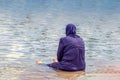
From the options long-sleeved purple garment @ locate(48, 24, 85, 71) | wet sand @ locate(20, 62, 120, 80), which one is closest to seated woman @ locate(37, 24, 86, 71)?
long-sleeved purple garment @ locate(48, 24, 85, 71)

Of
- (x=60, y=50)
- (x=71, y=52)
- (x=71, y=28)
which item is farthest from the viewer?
(x=60, y=50)

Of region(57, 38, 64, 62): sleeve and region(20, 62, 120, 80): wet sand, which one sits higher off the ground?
region(57, 38, 64, 62): sleeve

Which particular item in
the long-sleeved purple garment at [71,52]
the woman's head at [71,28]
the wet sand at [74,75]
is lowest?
the wet sand at [74,75]

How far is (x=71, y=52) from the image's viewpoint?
40.9 feet

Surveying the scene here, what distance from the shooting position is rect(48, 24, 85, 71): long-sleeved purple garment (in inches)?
491

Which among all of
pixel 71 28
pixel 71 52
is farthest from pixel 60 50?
pixel 71 28

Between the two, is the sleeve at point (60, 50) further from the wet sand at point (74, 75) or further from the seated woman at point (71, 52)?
the wet sand at point (74, 75)

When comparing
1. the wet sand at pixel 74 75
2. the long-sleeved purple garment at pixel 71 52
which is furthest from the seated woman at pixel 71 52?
the wet sand at pixel 74 75

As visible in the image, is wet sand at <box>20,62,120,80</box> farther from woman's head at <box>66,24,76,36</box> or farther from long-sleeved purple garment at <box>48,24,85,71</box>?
woman's head at <box>66,24,76,36</box>

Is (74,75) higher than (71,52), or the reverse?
(71,52)

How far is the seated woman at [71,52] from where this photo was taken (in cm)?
1246

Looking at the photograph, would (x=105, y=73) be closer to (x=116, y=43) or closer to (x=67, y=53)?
(x=67, y=53)

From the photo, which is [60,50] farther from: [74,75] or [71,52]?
[74,75]

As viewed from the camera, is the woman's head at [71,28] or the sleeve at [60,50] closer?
the woman's head at [71,28]
